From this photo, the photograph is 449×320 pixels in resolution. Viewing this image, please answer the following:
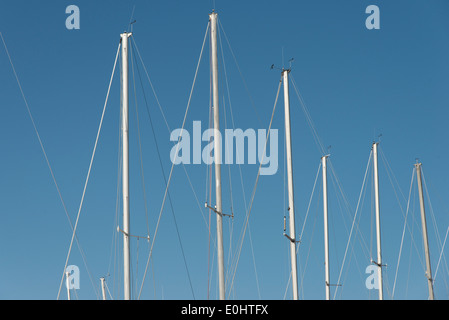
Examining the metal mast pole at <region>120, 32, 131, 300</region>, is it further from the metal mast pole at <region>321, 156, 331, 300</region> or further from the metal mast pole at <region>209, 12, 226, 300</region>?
the metal mast pole at <region>321, 156, 331, 300</region>

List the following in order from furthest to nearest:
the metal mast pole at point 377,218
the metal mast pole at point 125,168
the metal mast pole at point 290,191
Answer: the metal mast pole at point 377,218 → the metal mast pole at point 290,191 → the metal mast pole at point 125,168

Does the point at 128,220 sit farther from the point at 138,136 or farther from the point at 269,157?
the point at 269,157

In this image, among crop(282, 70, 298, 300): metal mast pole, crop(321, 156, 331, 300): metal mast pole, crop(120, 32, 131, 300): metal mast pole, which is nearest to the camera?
crop(120, 32, 131, 300): metal mast pole

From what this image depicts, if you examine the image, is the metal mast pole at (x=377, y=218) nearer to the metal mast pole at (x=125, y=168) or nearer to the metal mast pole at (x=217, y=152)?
the metal mast pole at (x=217, y=152)

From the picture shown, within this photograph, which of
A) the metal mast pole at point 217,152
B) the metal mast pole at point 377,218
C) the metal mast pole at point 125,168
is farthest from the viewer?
the metal mast pole at point 377,218

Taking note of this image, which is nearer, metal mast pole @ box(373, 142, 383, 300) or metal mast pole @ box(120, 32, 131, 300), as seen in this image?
metal mast pole @ box(120, 32, 131, 300)

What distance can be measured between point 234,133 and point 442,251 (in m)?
22.8

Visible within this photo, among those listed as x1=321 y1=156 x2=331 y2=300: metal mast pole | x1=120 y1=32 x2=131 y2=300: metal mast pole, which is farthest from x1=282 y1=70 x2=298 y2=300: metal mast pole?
x1=321 y1=156 x2=331 y2=300: metal mast pole

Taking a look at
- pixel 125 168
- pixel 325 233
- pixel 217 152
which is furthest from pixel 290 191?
pixel 325 233

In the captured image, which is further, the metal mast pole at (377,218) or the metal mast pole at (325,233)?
the metal mast pole at (377,218)

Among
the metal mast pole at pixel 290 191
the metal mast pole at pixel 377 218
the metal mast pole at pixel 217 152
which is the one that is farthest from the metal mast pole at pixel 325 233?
the metal mast pole at pixel 217 152

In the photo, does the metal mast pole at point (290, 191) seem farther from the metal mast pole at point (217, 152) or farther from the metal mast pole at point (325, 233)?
the metal mast pole at point (325, 233)
